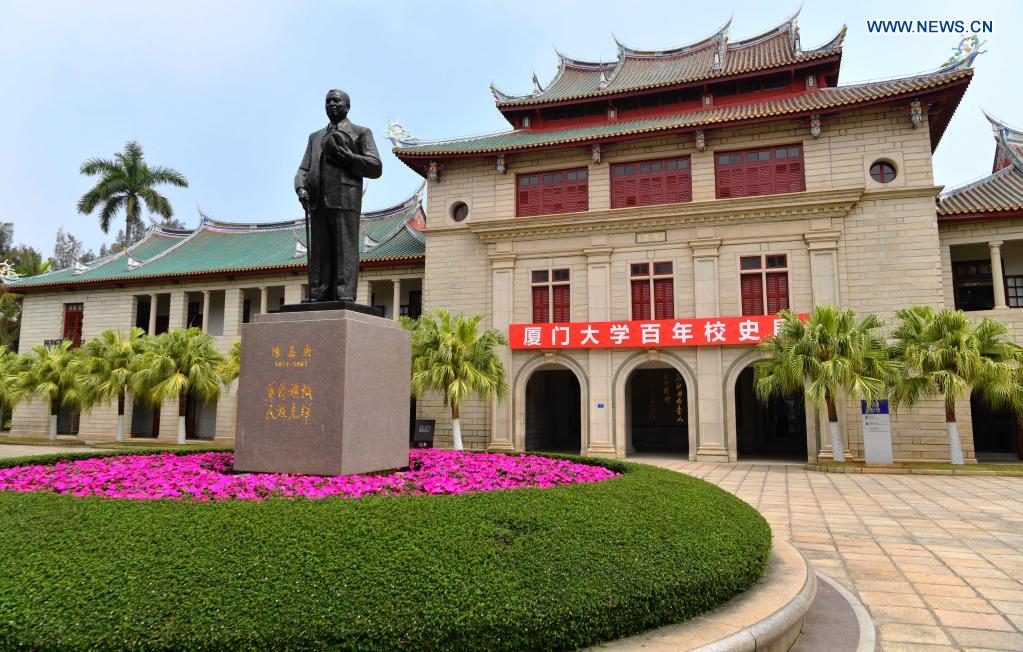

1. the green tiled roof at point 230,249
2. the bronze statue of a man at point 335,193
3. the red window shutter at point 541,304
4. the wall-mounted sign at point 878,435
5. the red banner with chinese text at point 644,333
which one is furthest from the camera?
the green tiled roof at point 230,249

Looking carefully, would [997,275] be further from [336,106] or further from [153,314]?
[153,314]

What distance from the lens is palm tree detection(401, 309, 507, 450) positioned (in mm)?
Result: 17922

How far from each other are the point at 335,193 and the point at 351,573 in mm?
4626

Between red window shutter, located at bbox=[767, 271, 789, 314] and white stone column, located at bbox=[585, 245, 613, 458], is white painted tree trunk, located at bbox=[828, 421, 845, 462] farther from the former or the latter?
white stone column, located at bbox=[585, 245, 613, 458]

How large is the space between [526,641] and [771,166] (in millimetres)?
19731

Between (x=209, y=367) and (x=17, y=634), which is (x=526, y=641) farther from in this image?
(x=209, y=367)

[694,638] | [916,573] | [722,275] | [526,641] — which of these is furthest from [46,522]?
[722,275]

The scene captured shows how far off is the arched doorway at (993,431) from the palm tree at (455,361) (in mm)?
16587

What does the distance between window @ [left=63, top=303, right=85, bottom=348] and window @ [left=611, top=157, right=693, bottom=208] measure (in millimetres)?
25625

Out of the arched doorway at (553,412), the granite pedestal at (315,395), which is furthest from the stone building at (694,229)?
the granite pedestal at (315,395)

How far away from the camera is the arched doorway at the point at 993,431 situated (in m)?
21.4

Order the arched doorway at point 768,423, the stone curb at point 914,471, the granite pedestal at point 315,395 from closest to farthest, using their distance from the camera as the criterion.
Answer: the granite pedestal at point 315,395, the stone curb at point 914,471, the arched doorway at point 768,423

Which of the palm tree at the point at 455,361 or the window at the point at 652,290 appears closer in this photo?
the palm tree at the point at 455,361

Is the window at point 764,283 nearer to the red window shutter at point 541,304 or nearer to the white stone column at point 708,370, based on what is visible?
the white stone column at point 708,370
